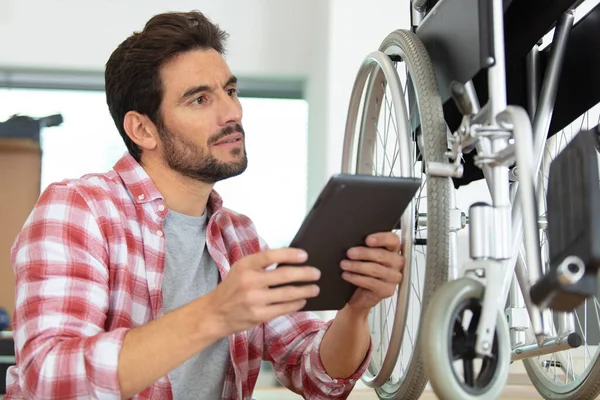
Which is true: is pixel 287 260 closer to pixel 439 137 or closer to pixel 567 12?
pixel 439 137

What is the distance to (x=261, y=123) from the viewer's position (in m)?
3.57

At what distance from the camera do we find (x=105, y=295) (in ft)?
3.70

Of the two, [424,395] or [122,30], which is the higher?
[122,30]

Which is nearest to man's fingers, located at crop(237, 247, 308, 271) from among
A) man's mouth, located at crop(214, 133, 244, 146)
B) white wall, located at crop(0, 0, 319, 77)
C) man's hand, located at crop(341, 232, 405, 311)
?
man's hand, located at crop(341, 232, 405, 311)

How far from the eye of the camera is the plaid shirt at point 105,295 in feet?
3.34

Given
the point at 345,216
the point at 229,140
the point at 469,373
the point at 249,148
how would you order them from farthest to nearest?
1. the point at 249,148
2. the point at 229,140
3. the point at 345,216
4. the point at 469,373

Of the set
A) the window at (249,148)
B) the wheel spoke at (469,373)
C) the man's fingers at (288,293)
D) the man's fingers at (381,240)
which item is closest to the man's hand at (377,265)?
the man's fingers at (381,240)

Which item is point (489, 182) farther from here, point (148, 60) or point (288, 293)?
point (148, 60)

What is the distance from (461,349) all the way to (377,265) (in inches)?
8.9

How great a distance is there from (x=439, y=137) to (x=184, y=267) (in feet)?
1.73

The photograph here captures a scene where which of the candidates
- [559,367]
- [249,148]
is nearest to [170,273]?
[559,367]

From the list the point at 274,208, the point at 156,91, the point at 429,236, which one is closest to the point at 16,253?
the point at 156,91

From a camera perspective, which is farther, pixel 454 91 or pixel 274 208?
pixel 274 208

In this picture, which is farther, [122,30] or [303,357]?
[122,30]
